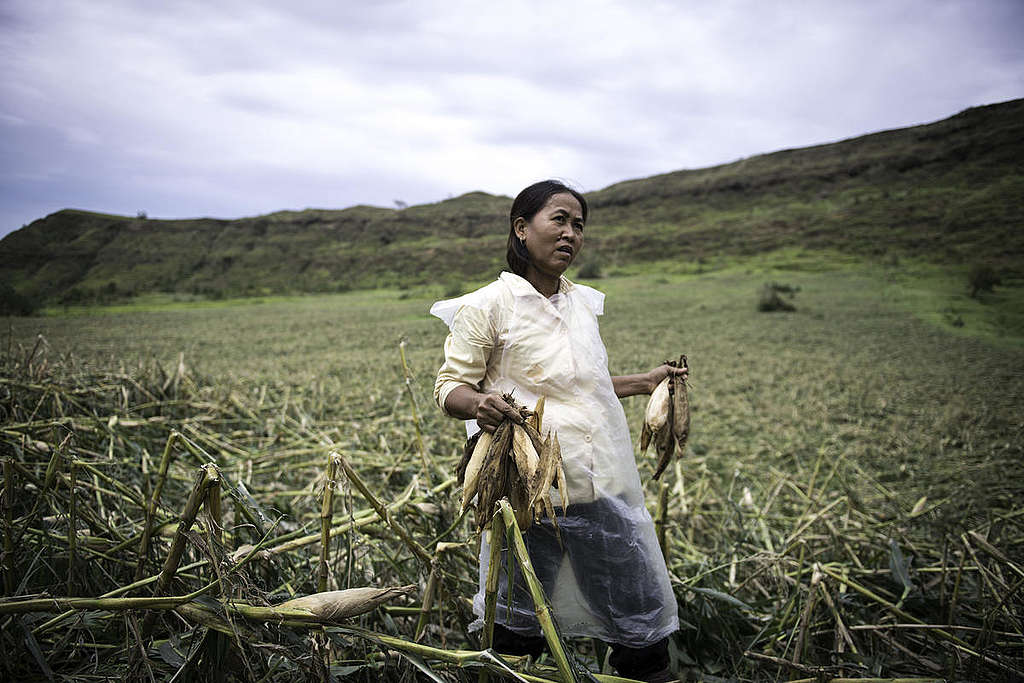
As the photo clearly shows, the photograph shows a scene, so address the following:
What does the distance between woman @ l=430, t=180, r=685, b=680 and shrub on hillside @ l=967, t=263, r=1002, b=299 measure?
10837mm

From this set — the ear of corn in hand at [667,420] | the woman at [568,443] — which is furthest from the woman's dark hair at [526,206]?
the ear of corn in hand at [667,420]

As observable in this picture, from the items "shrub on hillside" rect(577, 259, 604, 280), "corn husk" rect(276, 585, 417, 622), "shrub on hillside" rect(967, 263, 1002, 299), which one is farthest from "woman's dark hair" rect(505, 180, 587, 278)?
"shrub on hillside" rect(577, 259, 604, 280)

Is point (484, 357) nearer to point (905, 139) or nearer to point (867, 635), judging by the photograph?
point (867, 635)

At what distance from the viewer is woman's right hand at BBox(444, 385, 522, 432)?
0.92 meters

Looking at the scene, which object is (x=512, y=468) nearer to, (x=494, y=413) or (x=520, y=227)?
(x=494, y=413)

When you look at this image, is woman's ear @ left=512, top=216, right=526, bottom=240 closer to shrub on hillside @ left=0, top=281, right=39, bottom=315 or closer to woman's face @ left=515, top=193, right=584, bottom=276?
woman's face @ left=515, top=193, right=584, bottom=276

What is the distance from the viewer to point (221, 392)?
3754 mm

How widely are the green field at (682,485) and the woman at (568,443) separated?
276mm

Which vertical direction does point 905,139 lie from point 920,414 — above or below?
above

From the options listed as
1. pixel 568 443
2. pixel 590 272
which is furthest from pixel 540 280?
pixel 590 272

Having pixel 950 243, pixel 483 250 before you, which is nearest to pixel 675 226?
pixel 950 243

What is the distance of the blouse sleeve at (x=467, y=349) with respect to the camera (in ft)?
3.87

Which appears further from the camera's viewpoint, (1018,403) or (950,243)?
(950,243)

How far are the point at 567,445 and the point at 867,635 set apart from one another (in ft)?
4.03
